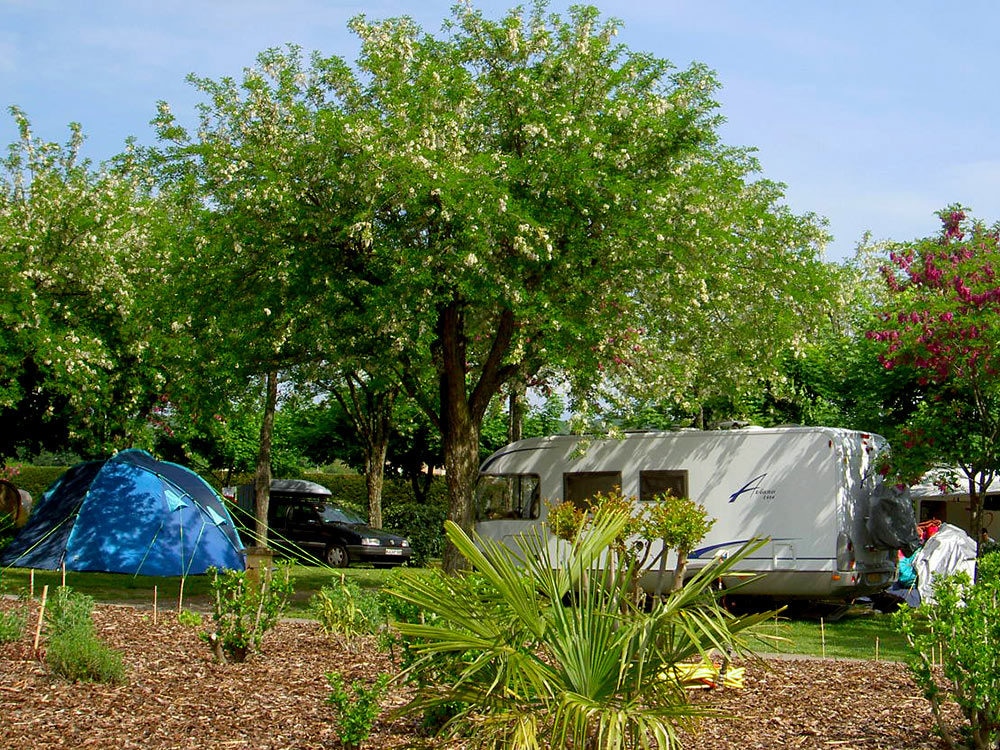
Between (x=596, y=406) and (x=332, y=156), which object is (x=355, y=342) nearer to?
(x=332, y=156)

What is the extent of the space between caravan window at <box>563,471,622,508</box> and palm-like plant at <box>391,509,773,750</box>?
10557mm

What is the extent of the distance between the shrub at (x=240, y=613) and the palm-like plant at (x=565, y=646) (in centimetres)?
392

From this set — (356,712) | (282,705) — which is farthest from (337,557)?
(356,712)

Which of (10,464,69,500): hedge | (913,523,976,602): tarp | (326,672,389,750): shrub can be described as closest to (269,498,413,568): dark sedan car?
(913,523,976,602): tarp

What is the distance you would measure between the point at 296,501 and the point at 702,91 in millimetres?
15371

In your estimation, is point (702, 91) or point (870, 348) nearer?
point (702, 91)

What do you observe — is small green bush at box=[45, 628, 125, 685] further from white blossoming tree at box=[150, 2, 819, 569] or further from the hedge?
the hedge

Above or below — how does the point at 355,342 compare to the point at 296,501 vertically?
above

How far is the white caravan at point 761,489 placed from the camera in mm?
14773

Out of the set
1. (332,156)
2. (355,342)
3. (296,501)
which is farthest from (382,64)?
(296,501)

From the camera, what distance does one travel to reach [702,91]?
1502cm

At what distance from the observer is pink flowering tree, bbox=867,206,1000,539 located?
558 inches

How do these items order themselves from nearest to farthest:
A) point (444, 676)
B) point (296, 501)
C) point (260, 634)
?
point (444, 676)
point (260, 634)
point (296, 501)

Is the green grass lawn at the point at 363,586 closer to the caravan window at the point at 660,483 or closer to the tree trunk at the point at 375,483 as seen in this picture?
the caravan window at the point at 660,483
